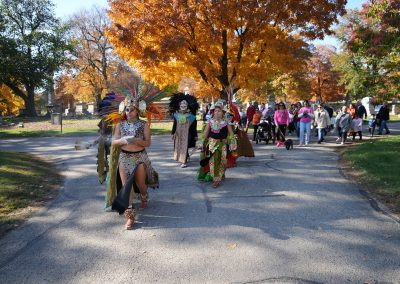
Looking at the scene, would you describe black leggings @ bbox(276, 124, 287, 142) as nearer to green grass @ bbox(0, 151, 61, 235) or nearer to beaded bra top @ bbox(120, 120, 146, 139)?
green grass @ bbox(0, 151, 61, 235)

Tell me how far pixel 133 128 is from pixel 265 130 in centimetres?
1022

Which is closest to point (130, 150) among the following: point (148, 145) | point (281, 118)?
point (148, 145)

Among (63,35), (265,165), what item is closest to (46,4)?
(63,35)

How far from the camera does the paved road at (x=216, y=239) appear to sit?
3.76m

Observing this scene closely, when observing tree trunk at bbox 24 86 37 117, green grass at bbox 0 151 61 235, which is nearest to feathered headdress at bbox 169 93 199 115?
green grass at bbox 0 151 61 235

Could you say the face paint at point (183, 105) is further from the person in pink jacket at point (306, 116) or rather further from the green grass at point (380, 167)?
the person in pink jacket at point (306, 116)

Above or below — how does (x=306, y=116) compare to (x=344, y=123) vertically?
above

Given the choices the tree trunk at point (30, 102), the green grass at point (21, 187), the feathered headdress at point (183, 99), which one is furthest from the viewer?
the tree trunk at point (30, 102)

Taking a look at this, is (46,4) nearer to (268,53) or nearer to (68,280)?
(268,53)

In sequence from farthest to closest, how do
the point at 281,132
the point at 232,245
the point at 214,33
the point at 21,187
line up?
the point at 214,33, the point at 281,132, the point at 21,187, the point at 232,245

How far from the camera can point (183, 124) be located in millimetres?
10047

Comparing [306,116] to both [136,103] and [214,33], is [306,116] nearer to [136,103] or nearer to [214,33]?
[214,33]

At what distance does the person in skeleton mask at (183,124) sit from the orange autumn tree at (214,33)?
15.6 feet

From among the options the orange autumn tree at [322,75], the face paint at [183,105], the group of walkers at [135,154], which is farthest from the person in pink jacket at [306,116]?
the orange autumn tree at [322,75]
